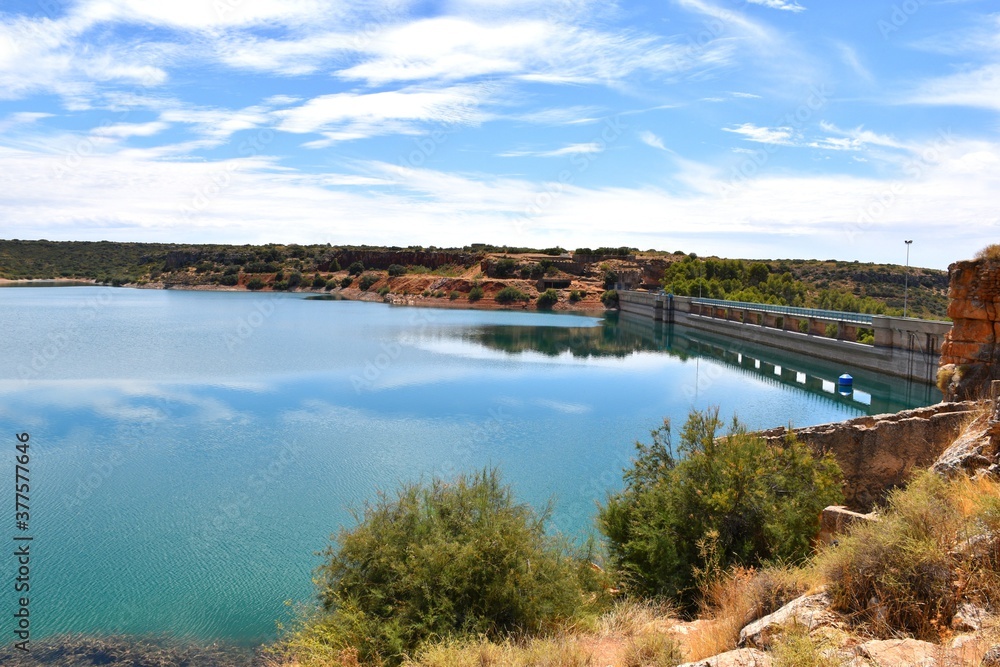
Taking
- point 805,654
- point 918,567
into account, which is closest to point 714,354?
point 918,567

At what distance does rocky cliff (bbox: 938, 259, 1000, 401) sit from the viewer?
21.6 metres

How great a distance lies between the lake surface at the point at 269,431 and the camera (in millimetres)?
12516

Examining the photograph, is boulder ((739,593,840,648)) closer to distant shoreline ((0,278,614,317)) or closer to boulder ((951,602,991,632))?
boulder ((951,602,991,632))

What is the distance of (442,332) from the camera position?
2331 inches

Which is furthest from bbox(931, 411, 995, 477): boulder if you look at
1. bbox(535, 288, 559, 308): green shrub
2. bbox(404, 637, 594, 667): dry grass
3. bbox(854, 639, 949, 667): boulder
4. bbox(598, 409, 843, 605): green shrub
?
bbox(535, 288, 559, 308): green shrub

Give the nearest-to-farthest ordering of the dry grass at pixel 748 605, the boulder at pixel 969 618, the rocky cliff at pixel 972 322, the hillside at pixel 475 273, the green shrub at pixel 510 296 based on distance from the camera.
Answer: the boulder at pixel 969 618 → the dry grass at pixel 748 605 → the rocky cliff at pixel 972 322 → the hillside at pixel 475 273 → the green shrub at pixel 510 296

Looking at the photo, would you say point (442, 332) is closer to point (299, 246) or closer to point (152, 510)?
point (152, 510)

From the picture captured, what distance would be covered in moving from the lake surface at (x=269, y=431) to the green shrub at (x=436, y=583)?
332 cm

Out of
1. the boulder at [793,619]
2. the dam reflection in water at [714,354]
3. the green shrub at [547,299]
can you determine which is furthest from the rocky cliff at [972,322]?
the green shrub at [547,299]

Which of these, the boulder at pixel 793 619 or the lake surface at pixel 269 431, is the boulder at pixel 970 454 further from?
the lake surface at pixel 269 431

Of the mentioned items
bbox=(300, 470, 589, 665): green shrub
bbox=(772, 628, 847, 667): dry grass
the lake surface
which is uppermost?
bbox=(772, 628, 847, 667): dry grass

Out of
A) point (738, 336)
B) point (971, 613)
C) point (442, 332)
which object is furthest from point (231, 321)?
point (971, 613)

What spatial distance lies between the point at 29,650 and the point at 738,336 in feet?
185

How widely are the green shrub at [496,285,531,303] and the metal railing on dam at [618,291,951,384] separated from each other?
24.7 metres
